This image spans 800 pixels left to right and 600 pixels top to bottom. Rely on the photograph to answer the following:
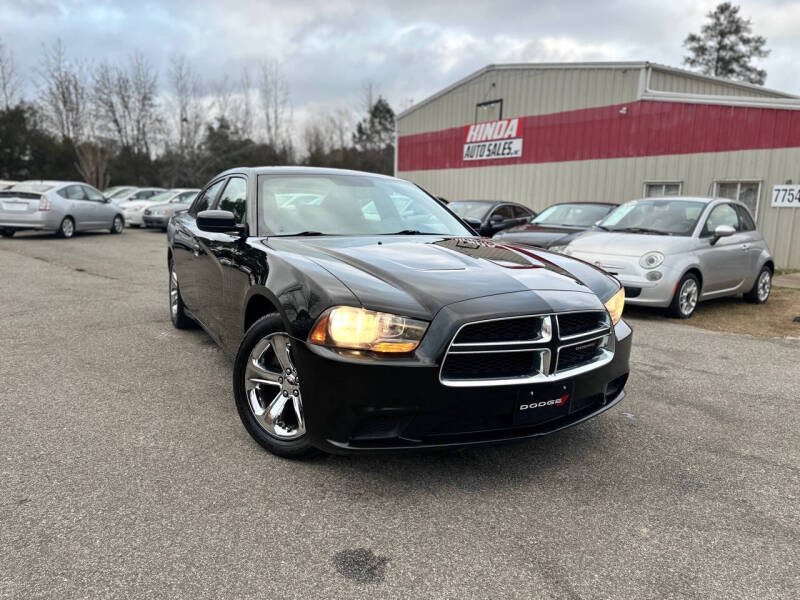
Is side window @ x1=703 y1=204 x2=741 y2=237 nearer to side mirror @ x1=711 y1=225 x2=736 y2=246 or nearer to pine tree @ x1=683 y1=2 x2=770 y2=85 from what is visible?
side mirror @ x1=711 y1=225 x2=736 y2=246

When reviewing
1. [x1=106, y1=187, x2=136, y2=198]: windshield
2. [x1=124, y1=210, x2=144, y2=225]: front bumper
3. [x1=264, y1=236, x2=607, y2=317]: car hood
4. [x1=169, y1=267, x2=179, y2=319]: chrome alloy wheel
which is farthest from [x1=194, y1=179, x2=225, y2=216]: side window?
[x1=106, y1=187, x2=136, y2=198]: windshield

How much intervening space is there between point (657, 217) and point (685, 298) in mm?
1320

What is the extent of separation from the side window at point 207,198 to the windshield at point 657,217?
5437 mm

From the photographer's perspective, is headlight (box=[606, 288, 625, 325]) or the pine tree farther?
the pine tree

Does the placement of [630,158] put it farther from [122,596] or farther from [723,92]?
[122,596]

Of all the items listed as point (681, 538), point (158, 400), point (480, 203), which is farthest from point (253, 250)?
point (480, 203)

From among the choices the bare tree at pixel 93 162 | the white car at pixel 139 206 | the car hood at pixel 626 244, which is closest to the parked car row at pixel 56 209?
the white car at pixel 139 206

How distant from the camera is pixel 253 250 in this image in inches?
132

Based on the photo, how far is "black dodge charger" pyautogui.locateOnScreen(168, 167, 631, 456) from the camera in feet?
7.93

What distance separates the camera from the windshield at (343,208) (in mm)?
3664

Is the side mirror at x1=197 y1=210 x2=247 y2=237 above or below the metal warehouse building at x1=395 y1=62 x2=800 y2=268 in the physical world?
below

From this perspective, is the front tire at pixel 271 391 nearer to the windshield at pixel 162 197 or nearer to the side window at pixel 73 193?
the side window at pixel 73 193

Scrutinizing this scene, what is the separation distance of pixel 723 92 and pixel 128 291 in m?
20.0

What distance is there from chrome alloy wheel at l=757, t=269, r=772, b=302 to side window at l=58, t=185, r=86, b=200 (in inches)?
619
